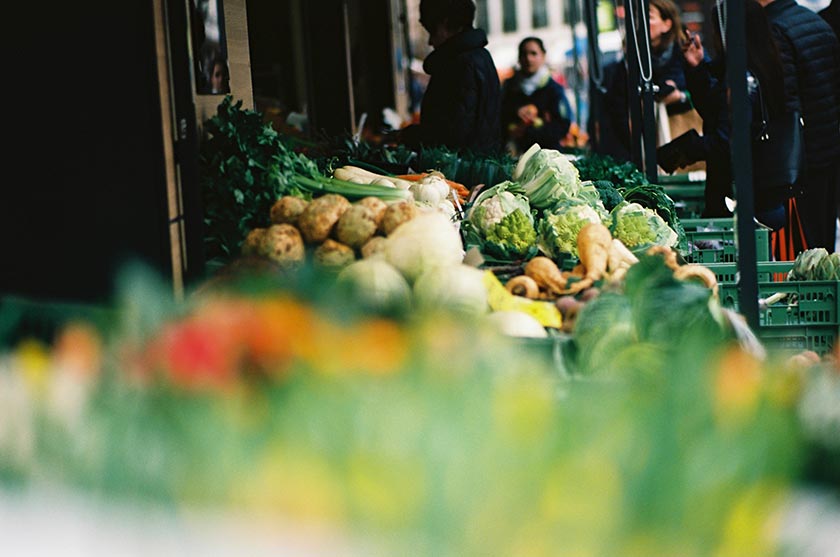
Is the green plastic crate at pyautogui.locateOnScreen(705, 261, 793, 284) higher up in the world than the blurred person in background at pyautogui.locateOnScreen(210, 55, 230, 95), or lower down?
lower down

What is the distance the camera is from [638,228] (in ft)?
16.4

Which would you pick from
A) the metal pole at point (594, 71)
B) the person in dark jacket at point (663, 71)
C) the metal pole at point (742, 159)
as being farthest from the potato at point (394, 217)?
the metal pole at point (594, 71)

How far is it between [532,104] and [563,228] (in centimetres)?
740

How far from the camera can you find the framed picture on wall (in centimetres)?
433

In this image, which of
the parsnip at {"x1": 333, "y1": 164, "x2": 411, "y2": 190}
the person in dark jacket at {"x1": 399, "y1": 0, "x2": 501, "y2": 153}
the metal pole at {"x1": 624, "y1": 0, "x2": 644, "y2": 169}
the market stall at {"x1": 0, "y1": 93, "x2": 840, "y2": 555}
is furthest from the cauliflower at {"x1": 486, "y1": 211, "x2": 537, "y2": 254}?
the metal pole at {"x1": 624, "y1": 0, "x2": 644, "y2": 169}

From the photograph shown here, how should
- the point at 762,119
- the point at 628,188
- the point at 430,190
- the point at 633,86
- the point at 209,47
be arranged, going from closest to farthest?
the point at 209,47, the point at 430,190, the point at 628,188, the point at 762,119, the point at 633,86

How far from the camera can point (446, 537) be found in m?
1.39

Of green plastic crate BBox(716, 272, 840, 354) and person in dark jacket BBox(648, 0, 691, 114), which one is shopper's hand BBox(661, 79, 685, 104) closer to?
person in dark jacket BBox(648, 0, 691, 114)

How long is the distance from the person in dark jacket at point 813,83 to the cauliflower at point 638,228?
2246mm

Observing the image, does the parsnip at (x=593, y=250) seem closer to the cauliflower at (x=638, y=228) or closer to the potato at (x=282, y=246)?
the cauliflower at (x=638, y=228)

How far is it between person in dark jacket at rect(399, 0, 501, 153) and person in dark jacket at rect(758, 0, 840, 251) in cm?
174

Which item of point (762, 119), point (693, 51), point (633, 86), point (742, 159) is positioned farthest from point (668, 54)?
point (742, 159)

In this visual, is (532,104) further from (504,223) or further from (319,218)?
(319,218)

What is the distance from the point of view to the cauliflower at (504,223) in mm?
4691
